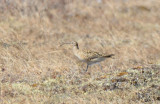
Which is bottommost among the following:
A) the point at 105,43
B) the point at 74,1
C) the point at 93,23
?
the point at 105,43

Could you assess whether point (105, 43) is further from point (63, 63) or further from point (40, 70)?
point (40, 70)

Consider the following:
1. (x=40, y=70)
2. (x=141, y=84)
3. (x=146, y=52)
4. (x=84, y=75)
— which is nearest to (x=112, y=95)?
(x=141, y=84)

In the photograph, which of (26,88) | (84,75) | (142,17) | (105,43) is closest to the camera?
(26,88)

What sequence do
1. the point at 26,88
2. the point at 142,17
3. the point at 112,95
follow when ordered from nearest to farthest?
the point at 112,95, the point at 26,88, the point at 142,17

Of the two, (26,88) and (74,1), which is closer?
(26,88)

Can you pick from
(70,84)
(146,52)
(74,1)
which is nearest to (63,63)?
(70,84)

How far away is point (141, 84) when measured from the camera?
782cm

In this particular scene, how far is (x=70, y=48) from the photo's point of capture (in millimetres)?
12008

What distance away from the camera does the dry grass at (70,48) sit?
24.8 feet

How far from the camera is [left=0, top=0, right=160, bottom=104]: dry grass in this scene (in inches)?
298

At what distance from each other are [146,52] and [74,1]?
769 cm

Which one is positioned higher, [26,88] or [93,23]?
[93,23]

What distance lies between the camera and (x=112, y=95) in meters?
7.40

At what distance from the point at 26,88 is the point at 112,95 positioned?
5.41 feet
